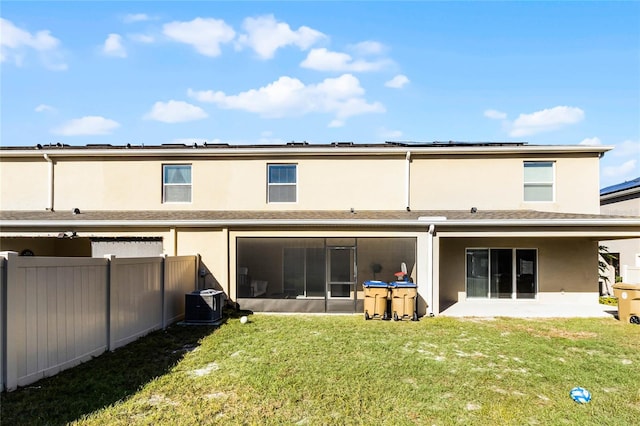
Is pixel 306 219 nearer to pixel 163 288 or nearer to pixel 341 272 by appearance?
pixel 341 272

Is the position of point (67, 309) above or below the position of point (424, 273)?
above

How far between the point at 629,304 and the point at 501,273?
365 cm

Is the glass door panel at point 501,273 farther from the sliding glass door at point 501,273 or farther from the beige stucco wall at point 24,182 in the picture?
the beige stucco wall at point 24,182

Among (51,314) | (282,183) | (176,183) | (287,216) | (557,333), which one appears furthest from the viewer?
(176,183)

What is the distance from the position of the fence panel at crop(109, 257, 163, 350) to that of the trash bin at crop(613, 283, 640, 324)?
12.4m

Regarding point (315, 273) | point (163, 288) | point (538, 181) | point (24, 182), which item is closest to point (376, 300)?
point (315, 273)

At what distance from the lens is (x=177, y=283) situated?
10820 mm

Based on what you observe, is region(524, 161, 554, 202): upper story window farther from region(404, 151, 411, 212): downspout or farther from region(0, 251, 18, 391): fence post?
region(0, 251, 18, 391): fence post

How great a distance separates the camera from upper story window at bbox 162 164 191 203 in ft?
46.2

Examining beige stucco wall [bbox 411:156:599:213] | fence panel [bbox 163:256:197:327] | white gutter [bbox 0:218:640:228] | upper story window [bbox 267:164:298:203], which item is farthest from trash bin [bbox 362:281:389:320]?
fence panel [bbox 163:256:197:327]

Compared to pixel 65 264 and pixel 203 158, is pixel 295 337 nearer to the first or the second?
pixel 65 264

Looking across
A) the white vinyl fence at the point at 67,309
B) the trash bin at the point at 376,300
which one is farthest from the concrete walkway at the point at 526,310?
the white vinyl fence at the point at 67,309

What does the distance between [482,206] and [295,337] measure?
8.49 m

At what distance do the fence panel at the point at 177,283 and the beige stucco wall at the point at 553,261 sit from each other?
321 inches
